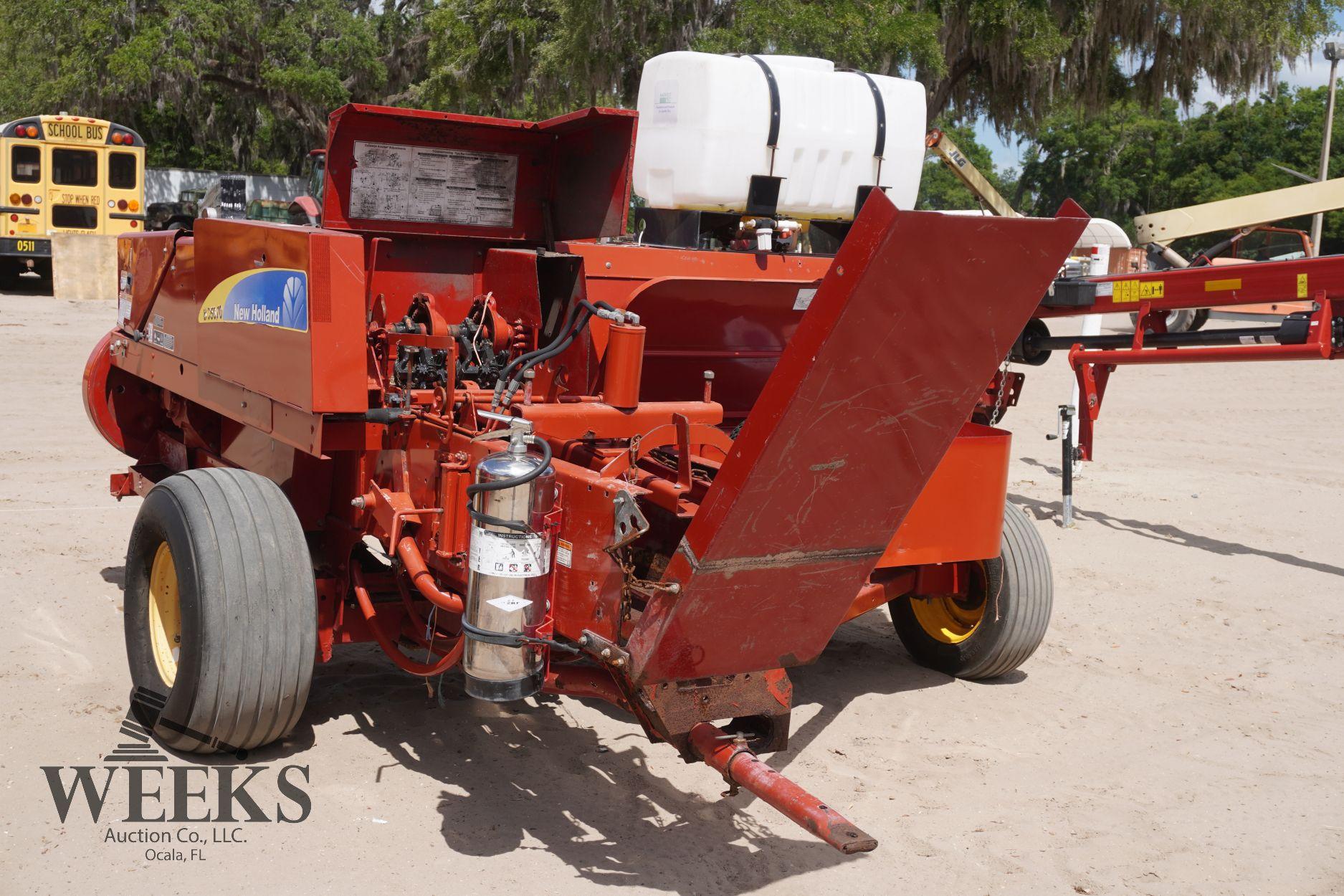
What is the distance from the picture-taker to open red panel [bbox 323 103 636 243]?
5332 mm

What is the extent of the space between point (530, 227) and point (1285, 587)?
5351 mm

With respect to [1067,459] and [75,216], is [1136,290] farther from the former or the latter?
[75,216]

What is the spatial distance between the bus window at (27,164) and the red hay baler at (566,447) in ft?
55.9

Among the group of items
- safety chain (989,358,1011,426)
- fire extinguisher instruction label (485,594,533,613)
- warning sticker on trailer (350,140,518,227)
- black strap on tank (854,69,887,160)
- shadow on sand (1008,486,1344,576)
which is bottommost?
shadow on sand (1008,486,1344,576)

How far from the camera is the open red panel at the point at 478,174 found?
17.5 feet

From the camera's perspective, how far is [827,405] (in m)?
3.27

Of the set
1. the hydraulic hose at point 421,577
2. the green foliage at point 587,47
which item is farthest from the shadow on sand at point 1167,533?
the green foliage at point 587,47

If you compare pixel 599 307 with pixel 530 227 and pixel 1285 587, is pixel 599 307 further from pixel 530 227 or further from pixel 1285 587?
pixel 1285 587

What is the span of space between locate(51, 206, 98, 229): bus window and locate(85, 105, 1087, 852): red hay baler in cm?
1701

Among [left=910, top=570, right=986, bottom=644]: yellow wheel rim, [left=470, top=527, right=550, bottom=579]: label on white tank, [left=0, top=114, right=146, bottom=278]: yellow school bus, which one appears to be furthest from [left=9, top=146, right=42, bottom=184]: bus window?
[left=470, top=527, right=550, bottom=579]: label on white tank

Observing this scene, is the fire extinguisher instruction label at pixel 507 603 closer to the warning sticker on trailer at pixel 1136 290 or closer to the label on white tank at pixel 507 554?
the label on white tank at pixel 507 554

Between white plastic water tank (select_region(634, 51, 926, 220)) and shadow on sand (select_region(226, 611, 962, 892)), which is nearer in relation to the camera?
shadow on sand (select_region(226, 611, 962, 892))

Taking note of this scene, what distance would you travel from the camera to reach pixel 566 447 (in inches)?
170

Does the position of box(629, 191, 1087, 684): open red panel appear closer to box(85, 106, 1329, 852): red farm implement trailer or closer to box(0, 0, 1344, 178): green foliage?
box(85, 106, 1329, 852): red farm implement trailer
